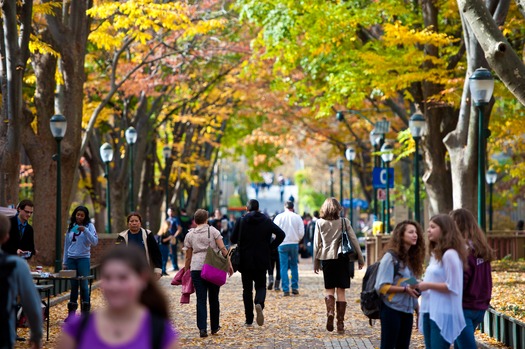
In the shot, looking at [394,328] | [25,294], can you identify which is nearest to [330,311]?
[394,328]

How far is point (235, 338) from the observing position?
13539mm

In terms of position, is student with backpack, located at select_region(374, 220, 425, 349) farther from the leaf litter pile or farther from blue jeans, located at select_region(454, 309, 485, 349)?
the leaf litter pile

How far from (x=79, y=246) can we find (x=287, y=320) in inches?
128

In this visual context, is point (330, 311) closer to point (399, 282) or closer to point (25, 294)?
point (399, 282)

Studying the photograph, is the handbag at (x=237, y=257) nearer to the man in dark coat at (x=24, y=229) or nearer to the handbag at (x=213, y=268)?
the handbag at (x=213, y=268)

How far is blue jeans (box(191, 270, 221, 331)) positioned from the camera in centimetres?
1359

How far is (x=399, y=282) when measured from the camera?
28.6 feet

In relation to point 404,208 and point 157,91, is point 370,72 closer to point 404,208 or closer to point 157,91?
point 157,91

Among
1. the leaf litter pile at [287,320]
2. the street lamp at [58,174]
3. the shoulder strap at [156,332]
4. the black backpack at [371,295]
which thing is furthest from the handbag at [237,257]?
the shoulder strap at [156,332]

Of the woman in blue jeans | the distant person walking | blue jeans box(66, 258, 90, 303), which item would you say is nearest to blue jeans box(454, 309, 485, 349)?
the distant person walking

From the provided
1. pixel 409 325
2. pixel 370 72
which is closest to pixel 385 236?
pixel 370 72

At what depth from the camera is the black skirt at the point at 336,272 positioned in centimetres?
1411

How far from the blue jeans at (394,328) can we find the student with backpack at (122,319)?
4211mm

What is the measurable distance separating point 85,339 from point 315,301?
47.7ft
